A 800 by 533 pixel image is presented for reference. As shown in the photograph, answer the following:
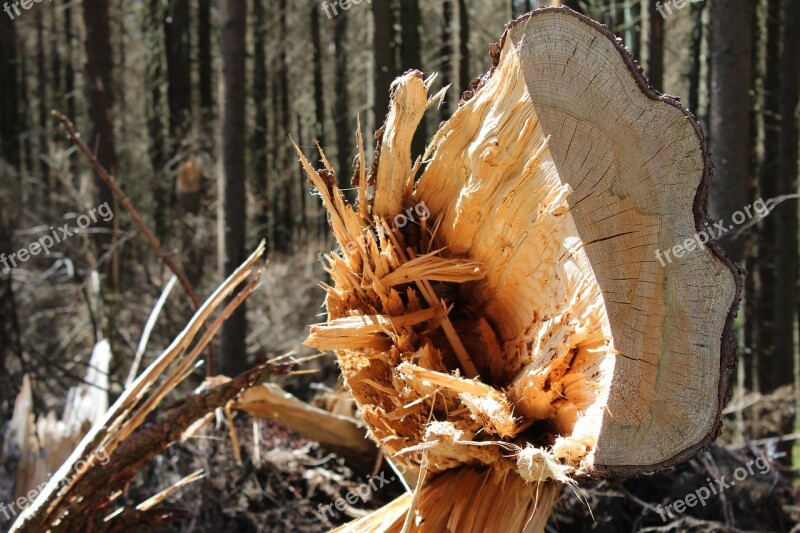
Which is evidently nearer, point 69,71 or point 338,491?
point 338,491

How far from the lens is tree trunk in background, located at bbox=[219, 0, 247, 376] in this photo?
642cm

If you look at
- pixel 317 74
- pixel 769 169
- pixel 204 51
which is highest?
pixel 204 51

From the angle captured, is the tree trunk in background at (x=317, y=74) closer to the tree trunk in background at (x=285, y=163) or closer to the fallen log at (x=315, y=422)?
the tree trunk in background at (x=285, y=163)

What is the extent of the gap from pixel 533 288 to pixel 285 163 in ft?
42.4

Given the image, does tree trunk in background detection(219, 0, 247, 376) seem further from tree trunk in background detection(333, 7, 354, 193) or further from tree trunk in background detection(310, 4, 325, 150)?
tree trunk in background detection(310, 4, 325, 150)

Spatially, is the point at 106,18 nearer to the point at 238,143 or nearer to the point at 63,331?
the point at 238,143

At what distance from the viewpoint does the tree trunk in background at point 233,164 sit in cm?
642

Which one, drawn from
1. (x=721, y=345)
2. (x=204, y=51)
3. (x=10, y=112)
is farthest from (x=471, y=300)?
(x=10, y=112)

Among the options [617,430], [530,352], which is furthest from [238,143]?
[617,430]

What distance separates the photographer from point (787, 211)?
766 centimetres

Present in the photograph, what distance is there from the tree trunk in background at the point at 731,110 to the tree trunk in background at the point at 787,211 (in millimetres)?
3279

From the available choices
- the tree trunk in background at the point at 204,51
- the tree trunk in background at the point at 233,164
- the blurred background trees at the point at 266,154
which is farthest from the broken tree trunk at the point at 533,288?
the tree trunk in background at the point at 204,51

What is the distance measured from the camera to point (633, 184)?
91.4 inches

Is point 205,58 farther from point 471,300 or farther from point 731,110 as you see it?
point 471,300
